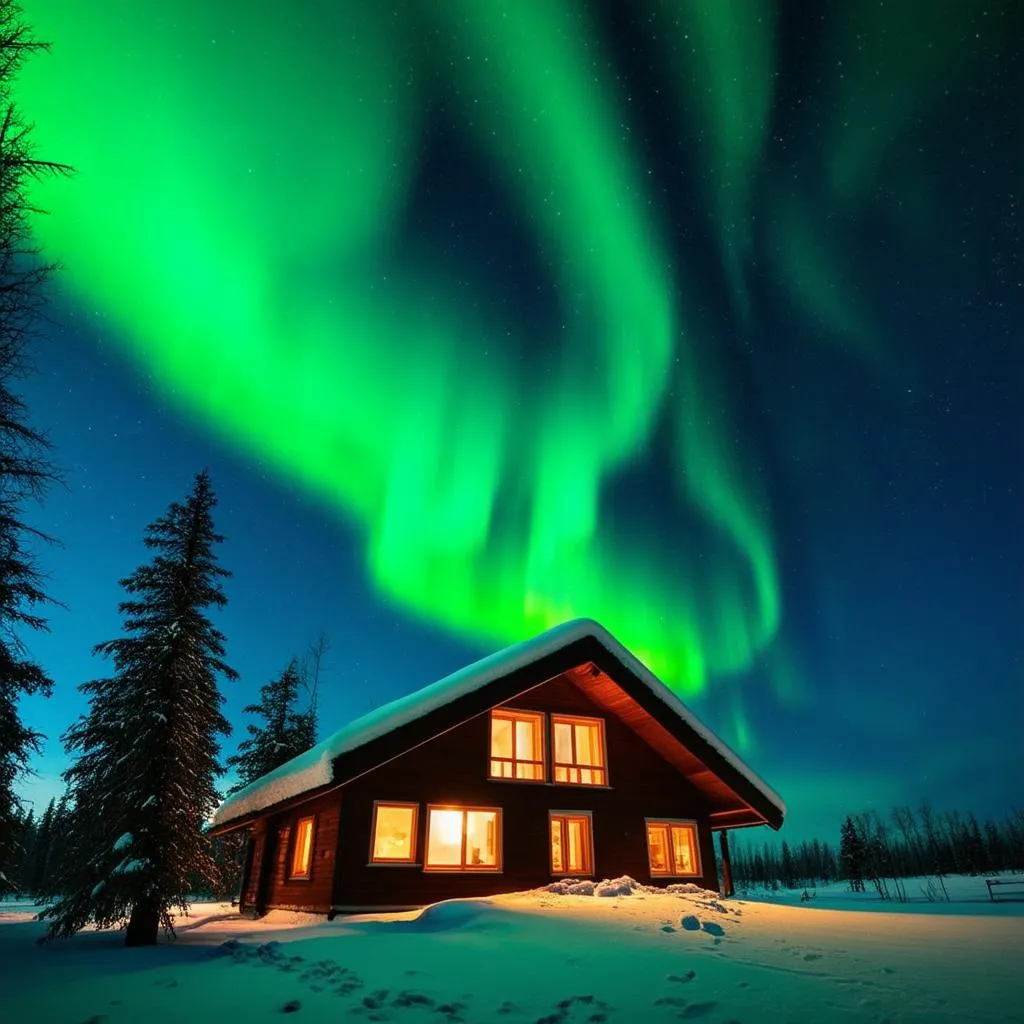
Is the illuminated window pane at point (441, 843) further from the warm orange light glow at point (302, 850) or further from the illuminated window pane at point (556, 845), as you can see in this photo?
the warm orange light glow at point (302, 850)

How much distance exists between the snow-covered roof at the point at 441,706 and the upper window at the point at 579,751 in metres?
2.54

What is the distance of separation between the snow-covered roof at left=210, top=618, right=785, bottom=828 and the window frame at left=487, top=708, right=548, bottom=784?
83.8 inches

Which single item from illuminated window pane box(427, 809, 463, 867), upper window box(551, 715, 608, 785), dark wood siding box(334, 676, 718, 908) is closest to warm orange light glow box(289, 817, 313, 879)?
dark wood siding box(334, 676, 718, 908)

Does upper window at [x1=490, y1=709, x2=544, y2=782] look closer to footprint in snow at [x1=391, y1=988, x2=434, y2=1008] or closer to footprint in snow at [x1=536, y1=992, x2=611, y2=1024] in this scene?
footprint in snow at [x1=391, y1=988, x2=434, y2=1008]

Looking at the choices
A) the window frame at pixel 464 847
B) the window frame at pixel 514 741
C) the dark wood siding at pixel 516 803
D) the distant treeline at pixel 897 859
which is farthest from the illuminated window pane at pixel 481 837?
the distant treeline at pixel 897 859

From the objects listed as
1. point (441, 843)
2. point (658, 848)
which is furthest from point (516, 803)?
point (658, 848)

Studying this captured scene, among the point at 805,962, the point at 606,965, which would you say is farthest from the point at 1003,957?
the point at 606,965

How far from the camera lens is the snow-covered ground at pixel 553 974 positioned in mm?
5266

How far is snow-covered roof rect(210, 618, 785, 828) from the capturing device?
13414mm

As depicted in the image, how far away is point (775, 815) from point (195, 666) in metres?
15.3

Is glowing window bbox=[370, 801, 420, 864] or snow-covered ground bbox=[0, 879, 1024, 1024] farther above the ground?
glowing window bbox=[370, 801, 420, 864]

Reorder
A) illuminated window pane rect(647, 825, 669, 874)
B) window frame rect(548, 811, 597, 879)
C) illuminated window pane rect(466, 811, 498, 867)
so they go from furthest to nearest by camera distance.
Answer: illuminated window pane rect(647, 825, 669, 874) → window frame rect(548, 811, 597, 879) → illuminated window pane rect(466, 811, 498, 867)

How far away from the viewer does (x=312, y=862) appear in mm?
15766

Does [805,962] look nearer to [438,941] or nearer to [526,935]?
[526,935]
